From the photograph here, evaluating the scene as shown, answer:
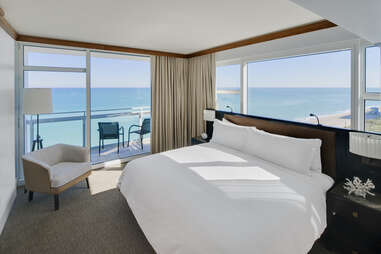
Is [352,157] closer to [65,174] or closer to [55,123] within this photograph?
[65,174]

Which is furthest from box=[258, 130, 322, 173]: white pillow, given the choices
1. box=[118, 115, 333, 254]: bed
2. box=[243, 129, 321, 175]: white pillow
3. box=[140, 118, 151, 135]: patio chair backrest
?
box=[140, 118, 151, 135]: patio chair backrest

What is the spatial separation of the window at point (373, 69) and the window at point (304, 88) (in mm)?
179

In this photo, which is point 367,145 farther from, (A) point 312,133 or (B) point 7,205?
(B) point 7,205

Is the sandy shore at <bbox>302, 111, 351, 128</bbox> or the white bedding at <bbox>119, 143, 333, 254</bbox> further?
the sandy shore at <bbox>302, 111, 351, 128</bbox>

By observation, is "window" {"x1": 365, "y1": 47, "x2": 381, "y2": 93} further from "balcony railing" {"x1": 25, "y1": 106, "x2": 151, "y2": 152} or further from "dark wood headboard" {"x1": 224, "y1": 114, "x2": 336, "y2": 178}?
"balcony railing" {"x1": 25, "y1": 106, "x2": 151, "y2": 152}

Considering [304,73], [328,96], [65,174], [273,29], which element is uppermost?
[273,29]

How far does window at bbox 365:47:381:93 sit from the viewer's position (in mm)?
2420

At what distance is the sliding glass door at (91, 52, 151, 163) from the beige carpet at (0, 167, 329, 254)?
170 cm

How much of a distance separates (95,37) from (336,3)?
11.6ft

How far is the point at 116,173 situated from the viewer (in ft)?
13.6

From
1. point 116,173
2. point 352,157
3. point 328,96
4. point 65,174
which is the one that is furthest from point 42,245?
point 328,96

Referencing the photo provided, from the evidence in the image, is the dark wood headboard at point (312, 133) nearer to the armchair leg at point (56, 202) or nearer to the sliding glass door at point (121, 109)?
the sliding glass door at point (121, 109)

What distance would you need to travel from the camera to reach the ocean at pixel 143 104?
302cm

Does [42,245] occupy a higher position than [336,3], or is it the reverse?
[336,3]
